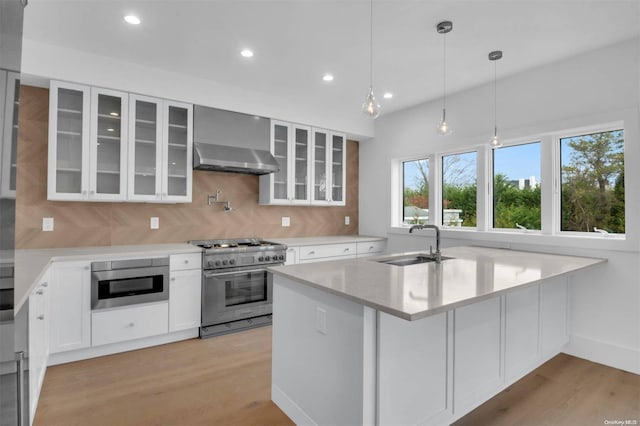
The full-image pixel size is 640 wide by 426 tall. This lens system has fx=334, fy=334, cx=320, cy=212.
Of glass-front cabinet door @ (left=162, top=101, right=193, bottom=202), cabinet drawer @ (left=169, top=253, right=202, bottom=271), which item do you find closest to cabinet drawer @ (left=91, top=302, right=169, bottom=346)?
cabinet drawer @ (left=169, top=253, right=202, bottom=271)

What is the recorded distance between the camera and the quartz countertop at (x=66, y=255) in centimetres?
201

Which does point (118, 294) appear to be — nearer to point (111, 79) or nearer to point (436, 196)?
point (111, 79)

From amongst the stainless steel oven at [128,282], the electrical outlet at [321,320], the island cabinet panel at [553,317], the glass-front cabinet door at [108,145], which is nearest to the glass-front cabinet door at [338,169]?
the stainless steel oven at [128,282]

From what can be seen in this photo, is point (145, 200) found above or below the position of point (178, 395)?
above

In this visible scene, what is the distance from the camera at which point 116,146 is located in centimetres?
326

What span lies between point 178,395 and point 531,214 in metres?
3.62

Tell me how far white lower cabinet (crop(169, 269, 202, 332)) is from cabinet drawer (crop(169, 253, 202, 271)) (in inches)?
1.6

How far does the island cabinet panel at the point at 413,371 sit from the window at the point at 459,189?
2.53 meters

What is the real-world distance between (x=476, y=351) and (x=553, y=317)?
1300 millimetres

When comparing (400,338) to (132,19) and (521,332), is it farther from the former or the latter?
(132,19)

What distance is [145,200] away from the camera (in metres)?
3.37

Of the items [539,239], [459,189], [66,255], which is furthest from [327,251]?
[66,255]

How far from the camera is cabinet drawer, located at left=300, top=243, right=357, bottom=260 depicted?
13.5ft

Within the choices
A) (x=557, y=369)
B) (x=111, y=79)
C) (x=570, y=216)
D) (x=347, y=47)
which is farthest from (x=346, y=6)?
(x=557, y=369)
